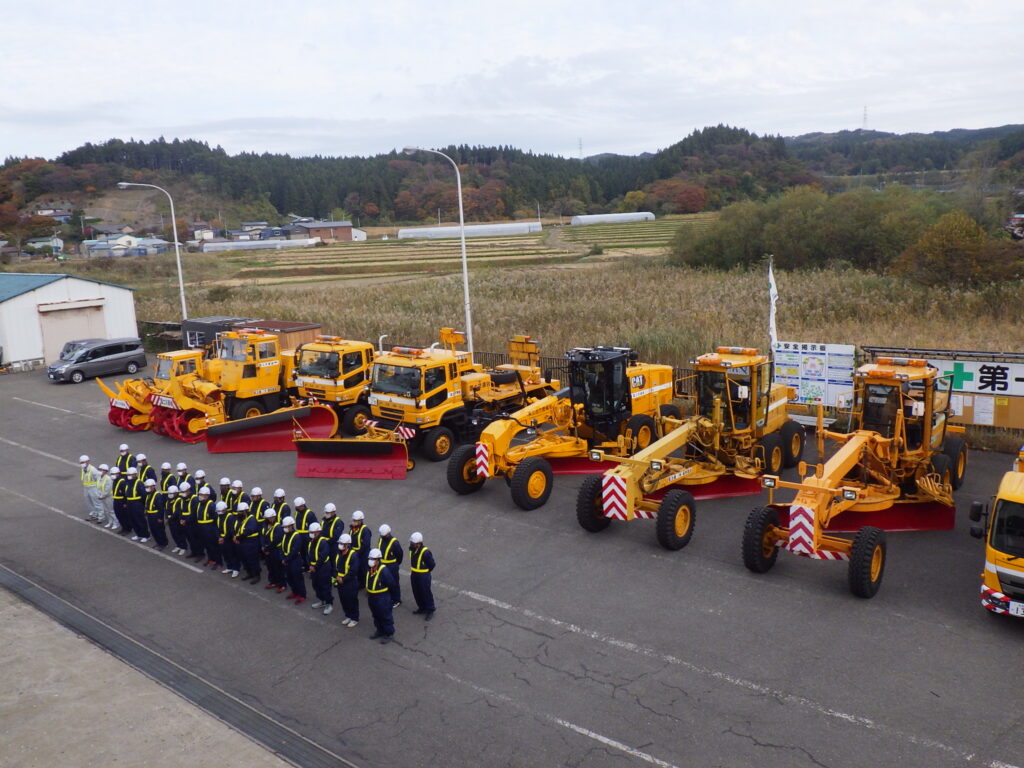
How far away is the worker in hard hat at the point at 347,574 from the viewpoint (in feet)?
33.5

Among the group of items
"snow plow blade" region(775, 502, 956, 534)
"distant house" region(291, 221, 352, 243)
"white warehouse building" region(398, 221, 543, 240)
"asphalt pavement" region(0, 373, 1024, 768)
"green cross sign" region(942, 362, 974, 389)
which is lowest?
"asphalt pavement" region(0, 373, 1024, 768)

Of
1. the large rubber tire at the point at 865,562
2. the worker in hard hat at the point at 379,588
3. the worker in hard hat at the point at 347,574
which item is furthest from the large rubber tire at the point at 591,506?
the worker in hard hat at the point at 347,574

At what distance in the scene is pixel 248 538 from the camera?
11883mm

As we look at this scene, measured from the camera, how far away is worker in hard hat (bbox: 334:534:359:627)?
1021 centimetres

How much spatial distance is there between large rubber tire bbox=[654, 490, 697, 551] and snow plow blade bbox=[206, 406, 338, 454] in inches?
387

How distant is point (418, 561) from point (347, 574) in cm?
92

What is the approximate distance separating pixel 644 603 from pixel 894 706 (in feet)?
11.1

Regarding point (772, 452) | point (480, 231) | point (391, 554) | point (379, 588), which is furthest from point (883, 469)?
point (480, 231)

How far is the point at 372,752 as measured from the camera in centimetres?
792

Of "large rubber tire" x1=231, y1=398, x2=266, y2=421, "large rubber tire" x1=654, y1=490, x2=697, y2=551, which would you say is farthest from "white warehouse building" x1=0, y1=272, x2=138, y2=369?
"large rubber tire" x1=654, y1=490, x2=697, y2=551

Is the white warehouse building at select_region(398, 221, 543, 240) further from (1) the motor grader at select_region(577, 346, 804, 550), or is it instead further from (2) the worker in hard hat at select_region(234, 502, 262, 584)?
(2) the worker in hard hat at select_region(234, 502, 262, 584)

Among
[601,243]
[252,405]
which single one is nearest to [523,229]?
[601,243]

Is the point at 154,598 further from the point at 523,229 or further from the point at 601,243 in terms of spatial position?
the point at 523,229

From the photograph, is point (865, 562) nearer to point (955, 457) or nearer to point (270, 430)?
point (955, 457)
